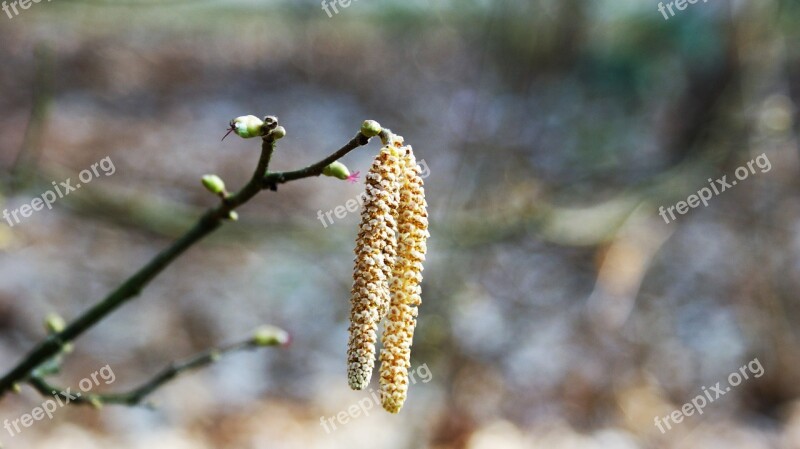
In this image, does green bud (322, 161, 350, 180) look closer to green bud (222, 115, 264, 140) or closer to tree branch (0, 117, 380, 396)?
tree branch (0, 117, 380, 396)

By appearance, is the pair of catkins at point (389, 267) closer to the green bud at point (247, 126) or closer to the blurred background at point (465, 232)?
the green bud at point (247, 126)

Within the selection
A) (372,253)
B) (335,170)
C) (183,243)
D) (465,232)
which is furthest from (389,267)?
(465,232)

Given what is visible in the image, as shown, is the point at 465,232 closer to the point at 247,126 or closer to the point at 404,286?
the point at 404,286

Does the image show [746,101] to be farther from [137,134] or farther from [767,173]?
[137,134]

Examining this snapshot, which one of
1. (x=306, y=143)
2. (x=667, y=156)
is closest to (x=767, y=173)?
(x=667, y=156)

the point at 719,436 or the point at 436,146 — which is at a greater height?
the point at 436,146

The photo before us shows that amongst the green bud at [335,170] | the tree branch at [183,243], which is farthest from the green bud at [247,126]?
the green bud at [335,170]
